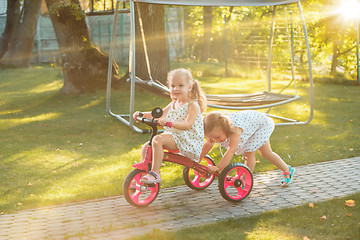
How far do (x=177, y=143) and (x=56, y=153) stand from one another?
2.78 m

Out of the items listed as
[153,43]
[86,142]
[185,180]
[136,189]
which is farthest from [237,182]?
[153,43]

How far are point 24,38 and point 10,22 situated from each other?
60.6 inches

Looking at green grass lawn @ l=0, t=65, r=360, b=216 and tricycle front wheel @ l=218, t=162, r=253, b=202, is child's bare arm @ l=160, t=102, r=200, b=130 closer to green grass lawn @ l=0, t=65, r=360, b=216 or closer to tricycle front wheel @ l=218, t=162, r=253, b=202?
tricycle front wheel @ l=218, t=162, r=253, b=202

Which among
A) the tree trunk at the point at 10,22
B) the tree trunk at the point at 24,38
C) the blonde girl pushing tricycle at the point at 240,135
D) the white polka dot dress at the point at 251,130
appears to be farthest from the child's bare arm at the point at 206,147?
the tree trunk at the point at 10,22

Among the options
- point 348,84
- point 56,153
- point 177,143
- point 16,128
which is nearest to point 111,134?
point 56,153

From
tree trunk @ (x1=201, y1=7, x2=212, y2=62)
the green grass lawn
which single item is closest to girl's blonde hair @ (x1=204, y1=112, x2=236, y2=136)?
the green grass lawn

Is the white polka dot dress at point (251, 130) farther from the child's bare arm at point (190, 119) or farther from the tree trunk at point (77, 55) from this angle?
the tree trunk at point (77, 55)

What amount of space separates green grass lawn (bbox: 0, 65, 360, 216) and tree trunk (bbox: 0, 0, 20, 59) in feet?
28.4

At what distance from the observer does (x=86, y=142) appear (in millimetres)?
7156

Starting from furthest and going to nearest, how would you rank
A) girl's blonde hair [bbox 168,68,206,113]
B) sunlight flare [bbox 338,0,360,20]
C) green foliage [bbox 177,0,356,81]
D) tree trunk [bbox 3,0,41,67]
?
tree trunk [bbox 3,0,41,67], green foliage [bbox 177,0,356,81], sunlight flare [bbox 338,0,360,20], girl's blonde hair [bbox 168,68,206,113]

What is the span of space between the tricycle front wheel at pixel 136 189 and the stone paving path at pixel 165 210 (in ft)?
0.25

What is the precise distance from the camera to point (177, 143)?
4.30 metres

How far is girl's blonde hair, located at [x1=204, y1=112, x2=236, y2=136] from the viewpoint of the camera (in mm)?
4281

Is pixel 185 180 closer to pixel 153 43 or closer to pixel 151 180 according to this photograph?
pixel 151 180
